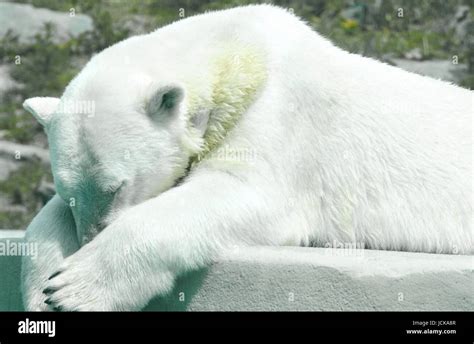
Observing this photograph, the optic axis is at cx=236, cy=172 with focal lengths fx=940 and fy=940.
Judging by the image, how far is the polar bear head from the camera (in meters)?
3.73

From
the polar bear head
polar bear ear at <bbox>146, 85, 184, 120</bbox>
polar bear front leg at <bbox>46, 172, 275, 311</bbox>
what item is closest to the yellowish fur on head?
the polar bear head

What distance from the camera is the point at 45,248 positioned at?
12.8ft

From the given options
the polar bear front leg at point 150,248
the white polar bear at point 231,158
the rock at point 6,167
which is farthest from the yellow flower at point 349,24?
the polar bear front leg at point 150,248

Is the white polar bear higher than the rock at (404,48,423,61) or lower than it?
lower

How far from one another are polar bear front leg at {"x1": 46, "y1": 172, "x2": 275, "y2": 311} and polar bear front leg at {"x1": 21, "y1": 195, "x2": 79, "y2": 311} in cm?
25

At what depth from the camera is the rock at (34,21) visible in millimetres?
10328

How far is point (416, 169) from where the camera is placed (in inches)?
164

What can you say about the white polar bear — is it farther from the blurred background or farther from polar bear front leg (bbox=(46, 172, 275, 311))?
the blurred background

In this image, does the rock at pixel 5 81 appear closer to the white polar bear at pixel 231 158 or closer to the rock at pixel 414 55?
the rock at pixel 414 55

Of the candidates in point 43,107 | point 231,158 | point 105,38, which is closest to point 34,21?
point 105,38
